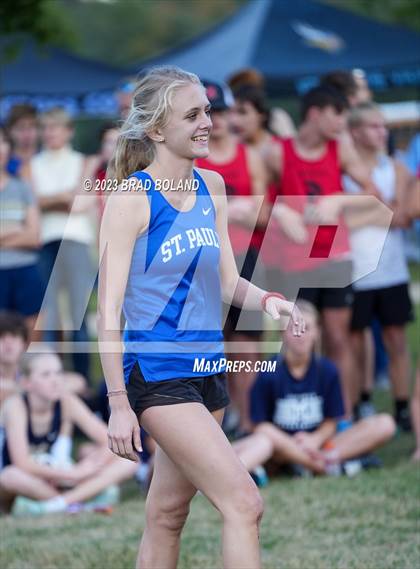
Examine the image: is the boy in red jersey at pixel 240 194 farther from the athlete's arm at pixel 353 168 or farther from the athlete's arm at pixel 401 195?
the athlete's arm at pixel 401 195

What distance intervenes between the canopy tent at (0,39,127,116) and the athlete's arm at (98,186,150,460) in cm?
1023

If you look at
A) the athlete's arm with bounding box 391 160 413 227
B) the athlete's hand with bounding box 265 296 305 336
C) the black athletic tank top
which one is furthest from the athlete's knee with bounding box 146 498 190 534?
the athlete's arm with bounding box 391 160 413 227

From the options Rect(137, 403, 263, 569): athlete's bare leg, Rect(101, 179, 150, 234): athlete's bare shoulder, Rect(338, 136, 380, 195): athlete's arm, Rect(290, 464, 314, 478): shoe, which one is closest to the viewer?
Rect(137, 403, 263, 569): athlete's bare leg

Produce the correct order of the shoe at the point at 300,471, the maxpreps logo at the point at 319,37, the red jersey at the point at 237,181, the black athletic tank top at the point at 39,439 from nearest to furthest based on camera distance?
the black athletic tank top at the point at 39,439, the shoe at the point at 300,471, the red jersey at the point at 237,181, the maxpreps logo at the point at 319,37

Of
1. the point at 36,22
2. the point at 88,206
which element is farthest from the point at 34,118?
the point at 36,22

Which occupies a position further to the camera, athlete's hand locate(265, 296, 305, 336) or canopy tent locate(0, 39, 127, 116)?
canopy tent locate(0, 39, 127, 116)

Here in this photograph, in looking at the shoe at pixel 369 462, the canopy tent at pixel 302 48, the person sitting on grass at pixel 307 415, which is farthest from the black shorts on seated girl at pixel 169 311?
the canopy tent at pixel 302 48

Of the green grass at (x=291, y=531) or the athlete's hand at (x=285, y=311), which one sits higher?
the athlete's hand at (x=285, y=311)

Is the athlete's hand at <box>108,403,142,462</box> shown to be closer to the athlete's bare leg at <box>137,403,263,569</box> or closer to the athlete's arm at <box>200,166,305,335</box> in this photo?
the athlete's bare leg at <box>137,403,263,569</box>

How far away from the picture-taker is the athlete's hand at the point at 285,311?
3.49m

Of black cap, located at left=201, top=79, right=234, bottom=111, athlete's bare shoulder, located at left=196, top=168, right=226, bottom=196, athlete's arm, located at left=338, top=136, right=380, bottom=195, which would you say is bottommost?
athlete's arm, located at left=338, top=136, right=380, bottom=195

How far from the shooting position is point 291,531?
5.05m

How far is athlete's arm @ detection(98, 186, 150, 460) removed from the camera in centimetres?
329

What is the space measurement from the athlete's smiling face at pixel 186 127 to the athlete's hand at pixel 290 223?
2.90 metres
